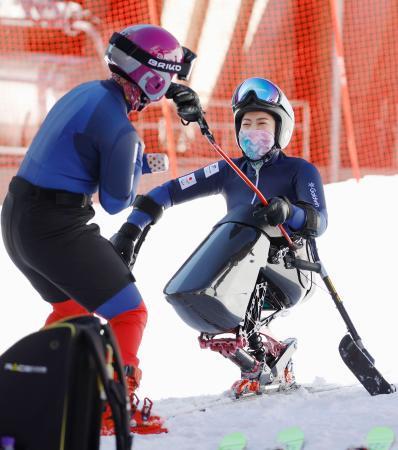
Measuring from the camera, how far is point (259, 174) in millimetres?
4859

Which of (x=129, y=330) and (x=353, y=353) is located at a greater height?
(x=129, y=330)

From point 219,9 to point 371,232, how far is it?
14.8ft

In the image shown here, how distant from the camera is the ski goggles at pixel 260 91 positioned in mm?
4770

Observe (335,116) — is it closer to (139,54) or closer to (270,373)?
(270,373)

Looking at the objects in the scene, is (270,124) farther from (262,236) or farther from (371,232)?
(371,232)

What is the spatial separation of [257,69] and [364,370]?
7.49 meters

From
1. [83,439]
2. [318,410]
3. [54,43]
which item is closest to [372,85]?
[54,43]

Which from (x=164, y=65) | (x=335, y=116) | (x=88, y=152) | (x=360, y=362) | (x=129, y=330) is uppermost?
(x=335, y=116)

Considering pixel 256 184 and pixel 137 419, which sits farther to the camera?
pixel 256 184

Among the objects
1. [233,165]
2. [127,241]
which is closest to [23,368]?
[127,241]

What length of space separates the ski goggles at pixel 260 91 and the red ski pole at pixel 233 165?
1.17 feet

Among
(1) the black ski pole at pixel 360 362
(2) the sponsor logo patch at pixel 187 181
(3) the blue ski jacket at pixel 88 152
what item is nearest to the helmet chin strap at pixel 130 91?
(3) the blue ski jacket at pixel 88 152

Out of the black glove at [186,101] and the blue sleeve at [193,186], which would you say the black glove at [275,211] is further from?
the blue sleeve at [193,186]

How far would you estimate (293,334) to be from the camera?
21.0 ft
